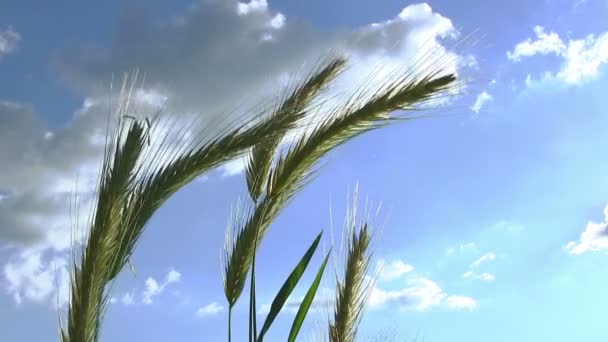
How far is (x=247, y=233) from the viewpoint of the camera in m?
2.46

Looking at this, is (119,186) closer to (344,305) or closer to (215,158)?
(215,158)

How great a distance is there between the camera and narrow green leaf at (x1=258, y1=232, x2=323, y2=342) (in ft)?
7.31

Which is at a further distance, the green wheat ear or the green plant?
the green wheat ear

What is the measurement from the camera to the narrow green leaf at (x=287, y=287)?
2227mm

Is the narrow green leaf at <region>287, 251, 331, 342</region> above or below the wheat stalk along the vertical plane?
below

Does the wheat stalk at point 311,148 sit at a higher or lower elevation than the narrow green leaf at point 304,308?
higher

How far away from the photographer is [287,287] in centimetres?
235

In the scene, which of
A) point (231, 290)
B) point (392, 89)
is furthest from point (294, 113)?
point (231, 290)

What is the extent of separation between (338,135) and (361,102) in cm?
13

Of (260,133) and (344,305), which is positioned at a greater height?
(260,133)

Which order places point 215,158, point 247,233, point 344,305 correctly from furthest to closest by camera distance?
point 344,305 < point 247,233 < point 215,158

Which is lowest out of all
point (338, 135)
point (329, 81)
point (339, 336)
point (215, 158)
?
point (339, 336)

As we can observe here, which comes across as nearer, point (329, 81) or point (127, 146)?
point (127, 146)

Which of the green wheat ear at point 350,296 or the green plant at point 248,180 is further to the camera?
the green wheat ear at point 350,296
